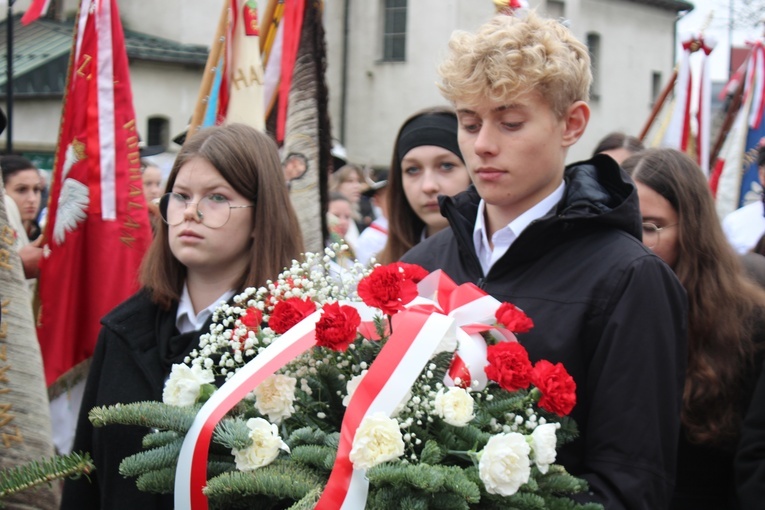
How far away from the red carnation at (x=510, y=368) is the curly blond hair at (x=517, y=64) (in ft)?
2.05

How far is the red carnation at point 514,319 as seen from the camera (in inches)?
84.0

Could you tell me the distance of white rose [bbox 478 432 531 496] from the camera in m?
1.89

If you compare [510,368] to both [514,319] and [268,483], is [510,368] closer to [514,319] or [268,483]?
[514,319]

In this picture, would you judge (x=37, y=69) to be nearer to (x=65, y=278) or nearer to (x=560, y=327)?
(x=65, y=278)

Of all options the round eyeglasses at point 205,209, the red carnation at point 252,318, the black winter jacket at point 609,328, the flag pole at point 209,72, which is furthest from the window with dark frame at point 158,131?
Answer: the black winter jacket at point 609,328

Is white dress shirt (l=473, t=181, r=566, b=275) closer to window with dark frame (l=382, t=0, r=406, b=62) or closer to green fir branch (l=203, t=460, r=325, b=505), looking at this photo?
green fir branch (l=203, t=460, r=325, b=505)

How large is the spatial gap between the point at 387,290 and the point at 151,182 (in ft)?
17.9

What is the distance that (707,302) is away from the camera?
3.26m

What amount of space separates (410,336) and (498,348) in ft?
0.60

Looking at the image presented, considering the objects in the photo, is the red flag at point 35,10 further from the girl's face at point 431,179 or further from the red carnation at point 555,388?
the red carnation at point 555,388

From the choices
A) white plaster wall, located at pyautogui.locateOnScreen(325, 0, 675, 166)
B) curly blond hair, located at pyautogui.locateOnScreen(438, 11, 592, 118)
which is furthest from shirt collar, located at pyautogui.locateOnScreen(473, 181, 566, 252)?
white plaster wall, located at pyautogui.locateOnScreen(325, 0, 675, 166)

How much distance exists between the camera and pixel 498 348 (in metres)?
2.07

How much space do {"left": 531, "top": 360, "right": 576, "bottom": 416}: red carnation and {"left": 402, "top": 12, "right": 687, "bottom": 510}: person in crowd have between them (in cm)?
22

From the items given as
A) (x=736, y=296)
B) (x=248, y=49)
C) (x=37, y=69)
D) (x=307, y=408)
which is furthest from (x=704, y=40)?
(x=37, y=69)
